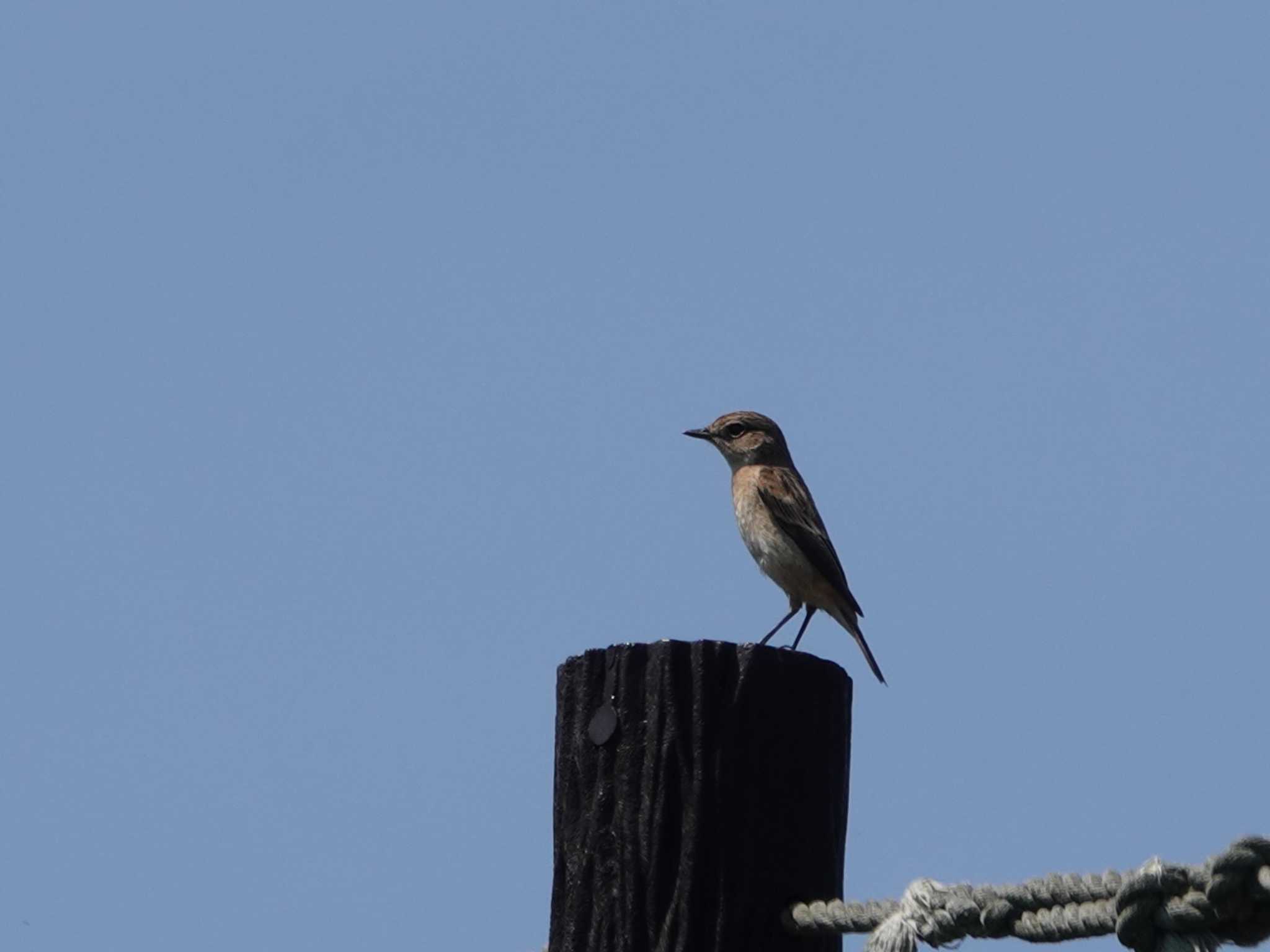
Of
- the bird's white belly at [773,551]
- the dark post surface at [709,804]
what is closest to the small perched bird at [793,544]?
the bird's white belly at [773,551]

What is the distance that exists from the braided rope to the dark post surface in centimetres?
17

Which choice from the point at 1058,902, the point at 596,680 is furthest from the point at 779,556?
the point at 1058,902

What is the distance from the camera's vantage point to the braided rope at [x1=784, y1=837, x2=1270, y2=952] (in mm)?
3838

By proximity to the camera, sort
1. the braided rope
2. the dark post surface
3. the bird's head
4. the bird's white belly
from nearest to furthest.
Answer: the braided rope
the dark post surface
the bird's white belly
the bird's head

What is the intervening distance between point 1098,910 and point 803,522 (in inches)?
308

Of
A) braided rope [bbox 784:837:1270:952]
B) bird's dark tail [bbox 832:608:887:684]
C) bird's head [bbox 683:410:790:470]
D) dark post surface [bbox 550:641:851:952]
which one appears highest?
bird's head [bbox 683:410:790:470]

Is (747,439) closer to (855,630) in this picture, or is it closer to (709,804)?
(855,630)

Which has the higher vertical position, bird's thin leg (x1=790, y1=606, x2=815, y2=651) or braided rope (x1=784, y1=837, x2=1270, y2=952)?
bird's thin leg (x1=790, y1=606, x2=815, y2=651)

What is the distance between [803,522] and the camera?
1191 centimetres

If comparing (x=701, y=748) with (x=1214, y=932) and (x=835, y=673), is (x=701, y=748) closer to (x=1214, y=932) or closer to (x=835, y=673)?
(x=835, y=673)

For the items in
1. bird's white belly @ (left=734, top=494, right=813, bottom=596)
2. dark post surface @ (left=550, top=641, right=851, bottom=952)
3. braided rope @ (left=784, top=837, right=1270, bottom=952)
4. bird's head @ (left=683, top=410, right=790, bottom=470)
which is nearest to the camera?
braided rope @ (left=784, top=837, right=1270, bottom=952)

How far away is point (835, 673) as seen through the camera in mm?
5031

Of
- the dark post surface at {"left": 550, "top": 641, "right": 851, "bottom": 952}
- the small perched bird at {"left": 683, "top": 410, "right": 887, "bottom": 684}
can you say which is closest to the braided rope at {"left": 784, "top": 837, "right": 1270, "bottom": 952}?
the dark post surface at {"left": 550, "top": 641, "right": 851, "bottom": 952}

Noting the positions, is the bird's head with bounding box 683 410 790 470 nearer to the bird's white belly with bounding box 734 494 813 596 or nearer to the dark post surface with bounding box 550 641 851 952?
the bird's white belly with bounding box 734 494 813 596
